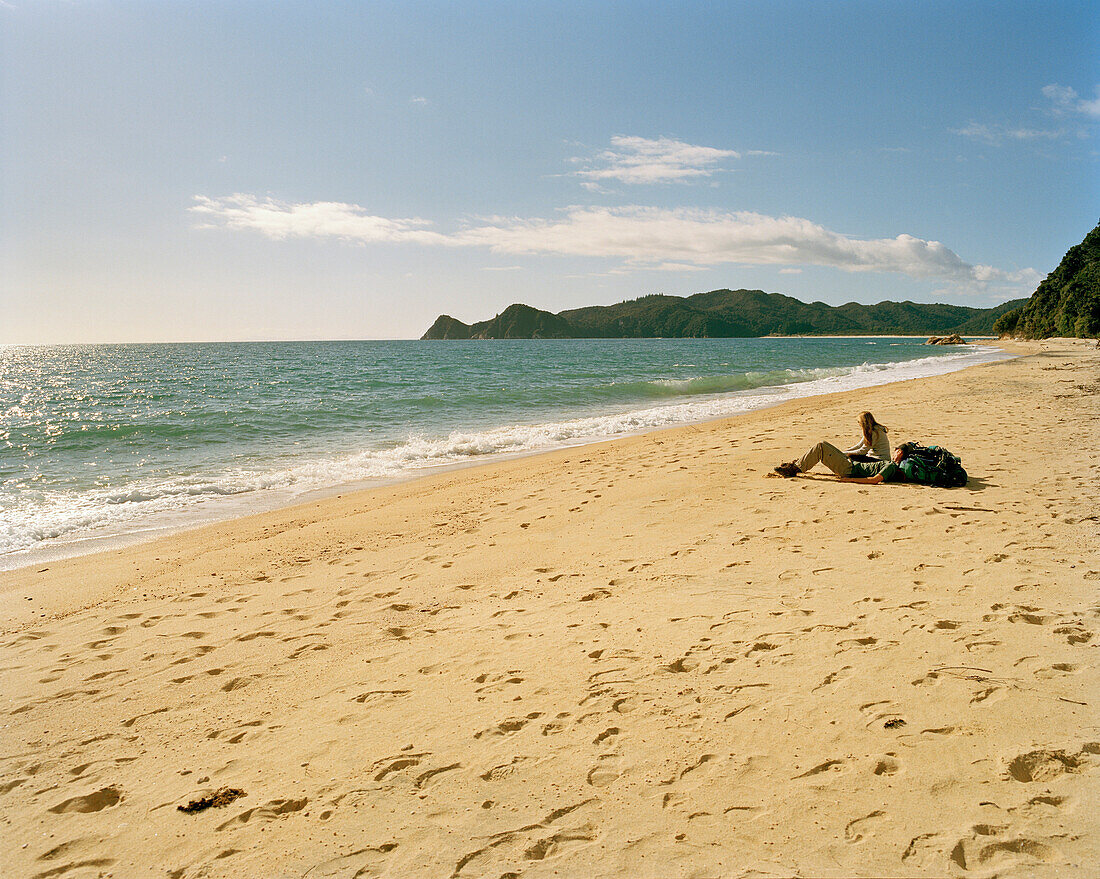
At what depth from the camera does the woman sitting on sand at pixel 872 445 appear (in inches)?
358

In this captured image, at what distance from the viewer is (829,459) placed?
29.1 ft

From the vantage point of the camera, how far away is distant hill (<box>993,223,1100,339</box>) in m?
56.8

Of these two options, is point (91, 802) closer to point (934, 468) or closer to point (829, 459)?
point (829, 459)

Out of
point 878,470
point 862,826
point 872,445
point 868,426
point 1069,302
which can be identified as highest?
point 1069,302

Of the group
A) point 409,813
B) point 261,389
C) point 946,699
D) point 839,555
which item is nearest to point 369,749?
point 409,813

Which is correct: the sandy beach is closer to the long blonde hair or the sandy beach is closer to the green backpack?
the green backpack

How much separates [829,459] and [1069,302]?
73.1 metres

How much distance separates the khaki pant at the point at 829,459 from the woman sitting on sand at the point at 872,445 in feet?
1.28

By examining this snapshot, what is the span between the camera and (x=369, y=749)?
11.0ft

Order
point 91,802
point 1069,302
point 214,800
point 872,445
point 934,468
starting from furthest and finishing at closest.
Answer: point 1069,302 → point 872,445 → point 934,468 → point 91,802 → point 214,800

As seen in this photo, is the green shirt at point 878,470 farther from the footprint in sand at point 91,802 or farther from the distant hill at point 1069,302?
the distant hill at point 1069,302

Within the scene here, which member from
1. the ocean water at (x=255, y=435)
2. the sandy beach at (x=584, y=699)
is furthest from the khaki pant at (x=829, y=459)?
the ocean water at (x=255, y=435)

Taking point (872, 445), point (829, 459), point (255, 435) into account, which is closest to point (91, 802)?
point (829, 459)

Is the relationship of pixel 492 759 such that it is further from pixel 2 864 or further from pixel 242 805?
pixel 2 864
